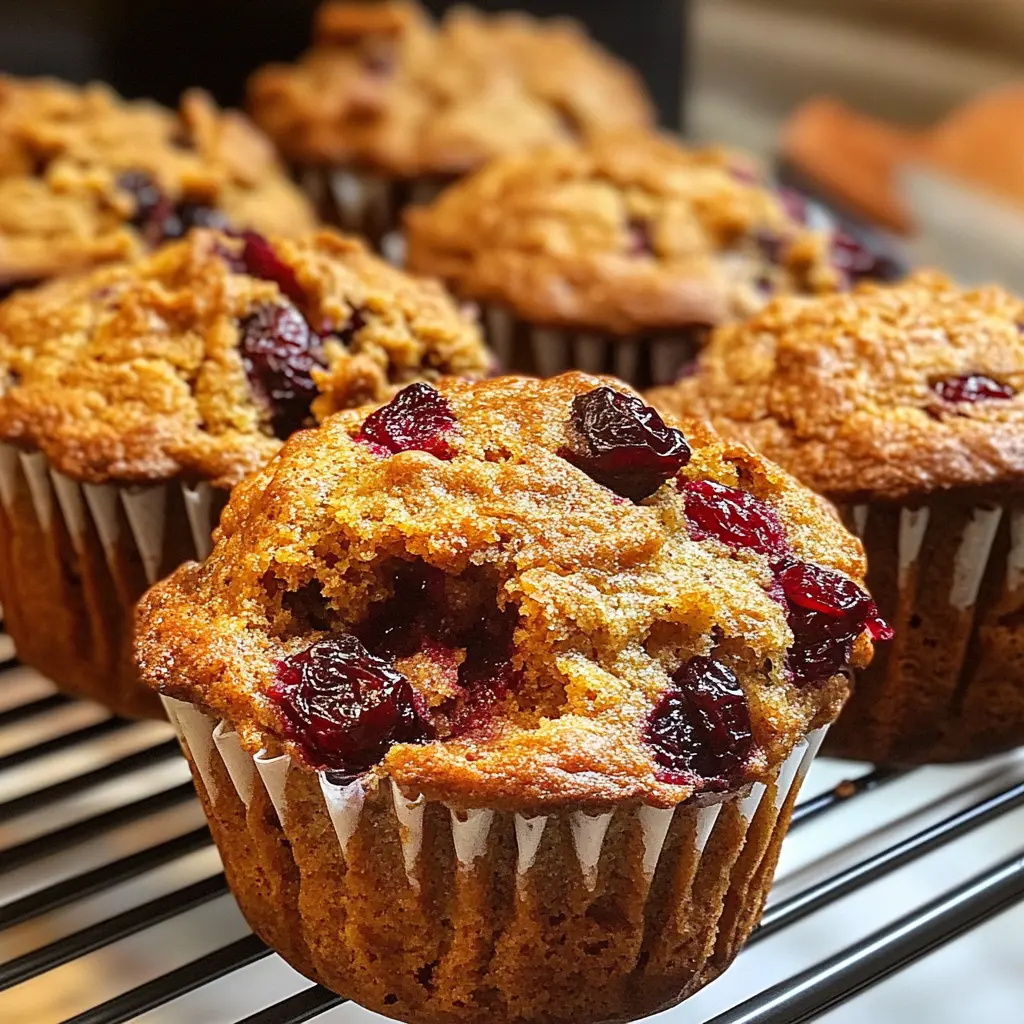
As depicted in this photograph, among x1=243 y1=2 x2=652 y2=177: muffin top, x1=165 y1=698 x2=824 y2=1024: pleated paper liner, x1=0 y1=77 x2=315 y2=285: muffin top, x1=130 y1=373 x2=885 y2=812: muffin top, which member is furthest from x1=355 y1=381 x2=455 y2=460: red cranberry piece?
x1=243 y1=2 x2=652 y2=177: muffin top

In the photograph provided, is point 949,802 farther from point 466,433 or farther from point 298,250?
point 298,250

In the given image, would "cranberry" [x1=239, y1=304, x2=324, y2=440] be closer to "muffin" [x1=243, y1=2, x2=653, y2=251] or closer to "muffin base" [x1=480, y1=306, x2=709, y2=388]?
"muffin base" [x1=480, y1=306, x2=709, y2=388]

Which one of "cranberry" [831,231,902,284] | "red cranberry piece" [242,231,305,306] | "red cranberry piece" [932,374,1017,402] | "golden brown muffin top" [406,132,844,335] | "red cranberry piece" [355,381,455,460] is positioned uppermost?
"red cranberry piece" [355,381,455,460]

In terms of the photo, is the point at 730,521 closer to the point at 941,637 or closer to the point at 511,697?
the point at 511,697

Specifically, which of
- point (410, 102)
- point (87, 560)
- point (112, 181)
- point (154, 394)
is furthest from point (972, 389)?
point (410, 102)

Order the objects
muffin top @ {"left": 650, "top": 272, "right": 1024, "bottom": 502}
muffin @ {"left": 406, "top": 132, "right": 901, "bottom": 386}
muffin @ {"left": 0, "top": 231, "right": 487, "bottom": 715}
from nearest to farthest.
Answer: muffin top @ {"left": 650, "top": 272, "right": 1024, "bottom": 502}, muffin @ {"left": 0, "top": 231, "right": 487, "bottom": 715}, muffin @ {"left": 406, "top": 132, "right": 901, "bottom": 386}

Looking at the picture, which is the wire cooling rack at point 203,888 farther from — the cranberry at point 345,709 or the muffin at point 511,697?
the cranberry at point 345,709

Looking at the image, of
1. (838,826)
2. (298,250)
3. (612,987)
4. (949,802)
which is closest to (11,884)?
(612,987)

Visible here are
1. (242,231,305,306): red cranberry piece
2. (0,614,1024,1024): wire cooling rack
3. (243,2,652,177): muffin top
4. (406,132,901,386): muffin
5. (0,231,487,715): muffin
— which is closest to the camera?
(0,614,1024,1024): wire cooling rack
